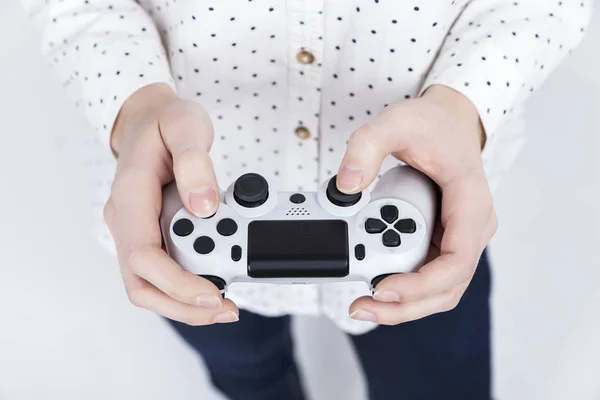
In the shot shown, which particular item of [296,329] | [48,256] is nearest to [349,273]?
[296,329]

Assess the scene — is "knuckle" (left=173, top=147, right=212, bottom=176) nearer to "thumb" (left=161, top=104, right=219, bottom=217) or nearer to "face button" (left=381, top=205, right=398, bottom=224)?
"thumb" (left=161, top=104, right=219, bottom=217)

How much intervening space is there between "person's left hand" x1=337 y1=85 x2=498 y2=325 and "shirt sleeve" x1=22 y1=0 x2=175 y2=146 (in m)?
0.15

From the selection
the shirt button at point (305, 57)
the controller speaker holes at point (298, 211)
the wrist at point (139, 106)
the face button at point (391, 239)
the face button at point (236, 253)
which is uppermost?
the shirt button at point (305, 57)

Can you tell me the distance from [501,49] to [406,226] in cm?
13

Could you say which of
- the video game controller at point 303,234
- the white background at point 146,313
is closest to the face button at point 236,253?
the video game controller at point 303,234

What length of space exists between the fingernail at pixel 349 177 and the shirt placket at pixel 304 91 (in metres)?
0.10

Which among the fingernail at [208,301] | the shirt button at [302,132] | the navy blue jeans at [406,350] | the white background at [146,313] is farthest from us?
the white background at [146,313]

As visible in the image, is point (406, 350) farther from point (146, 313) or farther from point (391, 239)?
point (146, 313)

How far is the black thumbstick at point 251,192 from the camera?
1.17 ft

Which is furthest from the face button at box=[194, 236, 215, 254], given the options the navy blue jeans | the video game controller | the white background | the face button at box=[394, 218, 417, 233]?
the white background

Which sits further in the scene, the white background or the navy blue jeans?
the white background

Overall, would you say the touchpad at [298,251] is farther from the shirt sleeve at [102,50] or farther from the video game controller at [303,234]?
the shirt sleeve at [102,50]

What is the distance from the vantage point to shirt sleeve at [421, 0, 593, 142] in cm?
39

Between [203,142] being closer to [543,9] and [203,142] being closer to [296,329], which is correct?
[543,9]
